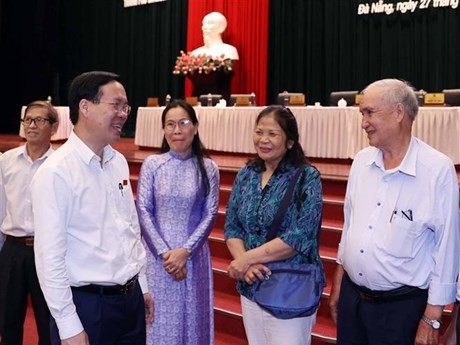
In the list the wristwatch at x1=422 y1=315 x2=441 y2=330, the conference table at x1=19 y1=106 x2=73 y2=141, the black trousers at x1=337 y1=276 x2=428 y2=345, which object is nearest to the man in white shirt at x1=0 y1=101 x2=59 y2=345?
the black trousers at x1=337 y1=276 x2=428 y2=345

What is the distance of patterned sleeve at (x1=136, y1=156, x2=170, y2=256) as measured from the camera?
10.6 ft

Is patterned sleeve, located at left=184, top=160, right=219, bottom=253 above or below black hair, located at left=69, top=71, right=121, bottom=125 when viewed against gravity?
below

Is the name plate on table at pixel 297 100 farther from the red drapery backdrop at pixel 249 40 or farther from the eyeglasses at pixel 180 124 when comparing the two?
the eyeglasses at pixel 180 124

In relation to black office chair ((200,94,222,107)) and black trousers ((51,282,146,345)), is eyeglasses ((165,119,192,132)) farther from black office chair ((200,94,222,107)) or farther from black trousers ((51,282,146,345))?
black office chair ((200,94,222,107))

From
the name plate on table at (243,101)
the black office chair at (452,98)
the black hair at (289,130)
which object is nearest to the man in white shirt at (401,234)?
the black hair at (289,130)

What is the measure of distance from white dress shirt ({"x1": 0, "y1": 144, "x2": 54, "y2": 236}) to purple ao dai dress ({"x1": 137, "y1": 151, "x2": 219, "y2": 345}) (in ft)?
1.97

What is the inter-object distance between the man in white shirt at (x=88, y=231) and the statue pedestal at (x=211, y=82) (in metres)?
6.65

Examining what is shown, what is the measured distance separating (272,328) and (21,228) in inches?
57.4

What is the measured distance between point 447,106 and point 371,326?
403cm

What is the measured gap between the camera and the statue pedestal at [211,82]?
8852 millimetres

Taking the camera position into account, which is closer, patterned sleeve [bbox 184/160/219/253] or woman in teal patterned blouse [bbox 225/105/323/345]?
woman in teal patterned blouse [bbox 225/105/323/345]

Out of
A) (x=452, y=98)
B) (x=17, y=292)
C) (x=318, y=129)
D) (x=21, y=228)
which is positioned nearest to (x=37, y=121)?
(x=21, y=228)

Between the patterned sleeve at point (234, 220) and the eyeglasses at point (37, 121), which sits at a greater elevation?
the eyeglasses at point (37, 121)

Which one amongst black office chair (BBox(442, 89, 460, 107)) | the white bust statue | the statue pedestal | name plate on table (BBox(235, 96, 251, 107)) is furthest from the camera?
the white bust statue
